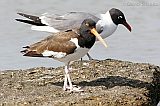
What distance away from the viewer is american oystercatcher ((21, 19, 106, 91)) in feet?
32.9

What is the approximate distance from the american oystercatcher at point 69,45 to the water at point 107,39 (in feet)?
11.5

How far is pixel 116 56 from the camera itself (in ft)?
48.1

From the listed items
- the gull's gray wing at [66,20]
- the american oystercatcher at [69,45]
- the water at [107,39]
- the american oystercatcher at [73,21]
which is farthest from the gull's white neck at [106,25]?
the american oystercatcher at [69,45]

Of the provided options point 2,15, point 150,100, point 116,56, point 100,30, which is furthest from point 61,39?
point 2,15

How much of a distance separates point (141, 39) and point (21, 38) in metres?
2.69

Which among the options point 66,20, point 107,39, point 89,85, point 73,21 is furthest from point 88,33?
point 107,39

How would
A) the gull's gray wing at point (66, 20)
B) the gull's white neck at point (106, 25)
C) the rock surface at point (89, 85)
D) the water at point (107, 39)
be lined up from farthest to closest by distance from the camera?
the water at point (107, 39), the gull's white neck at point (106, 25), the gull's gray wing at point (66, 20), the rock surface at point (89, 85)

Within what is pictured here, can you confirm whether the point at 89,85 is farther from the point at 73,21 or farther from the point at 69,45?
the point at 73,21

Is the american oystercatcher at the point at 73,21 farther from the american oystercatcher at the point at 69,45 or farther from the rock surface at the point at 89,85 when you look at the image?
the american oystercatcher at the point at 69,45

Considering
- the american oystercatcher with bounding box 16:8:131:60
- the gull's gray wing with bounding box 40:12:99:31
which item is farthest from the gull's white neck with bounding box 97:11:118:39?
the gull's gray wing with bounding box 40:12:99:31

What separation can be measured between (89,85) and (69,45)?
2.76 feet

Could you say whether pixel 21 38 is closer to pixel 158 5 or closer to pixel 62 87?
pixel 158 5

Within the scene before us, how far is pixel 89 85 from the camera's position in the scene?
1059 cm

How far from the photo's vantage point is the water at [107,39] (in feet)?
47.5
